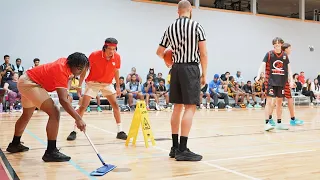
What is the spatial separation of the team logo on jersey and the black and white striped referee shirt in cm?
347

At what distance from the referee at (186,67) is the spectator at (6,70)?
942cm

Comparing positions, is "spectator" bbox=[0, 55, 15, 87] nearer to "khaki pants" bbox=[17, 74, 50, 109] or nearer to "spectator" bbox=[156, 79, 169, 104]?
"spectator" bbox=[156, 79, 169, 104]

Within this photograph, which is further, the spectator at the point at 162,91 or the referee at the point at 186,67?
the spectator at the point at 162,91

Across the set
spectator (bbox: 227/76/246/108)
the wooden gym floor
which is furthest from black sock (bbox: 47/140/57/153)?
spectator (bbox: 227/76/246/108)

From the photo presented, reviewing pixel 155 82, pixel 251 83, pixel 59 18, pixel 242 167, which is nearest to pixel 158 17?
pixel 155 82

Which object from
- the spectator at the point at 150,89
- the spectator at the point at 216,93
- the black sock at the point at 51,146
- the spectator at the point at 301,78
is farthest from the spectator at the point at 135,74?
the black sock at the point at 51,146

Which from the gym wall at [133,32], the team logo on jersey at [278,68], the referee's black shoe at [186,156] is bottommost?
the referee's black shoe at [186,156]

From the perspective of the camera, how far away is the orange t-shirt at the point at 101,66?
549 cm

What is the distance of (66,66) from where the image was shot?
3758 mm

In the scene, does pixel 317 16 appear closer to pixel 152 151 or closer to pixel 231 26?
pixel 231 26

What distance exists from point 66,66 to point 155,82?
1079 cm

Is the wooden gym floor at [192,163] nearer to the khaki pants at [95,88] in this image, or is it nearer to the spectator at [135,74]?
the khaki pants at [95,88]

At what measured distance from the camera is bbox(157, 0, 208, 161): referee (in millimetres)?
3953

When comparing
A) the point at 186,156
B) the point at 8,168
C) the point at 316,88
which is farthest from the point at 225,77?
the point at 8,168
